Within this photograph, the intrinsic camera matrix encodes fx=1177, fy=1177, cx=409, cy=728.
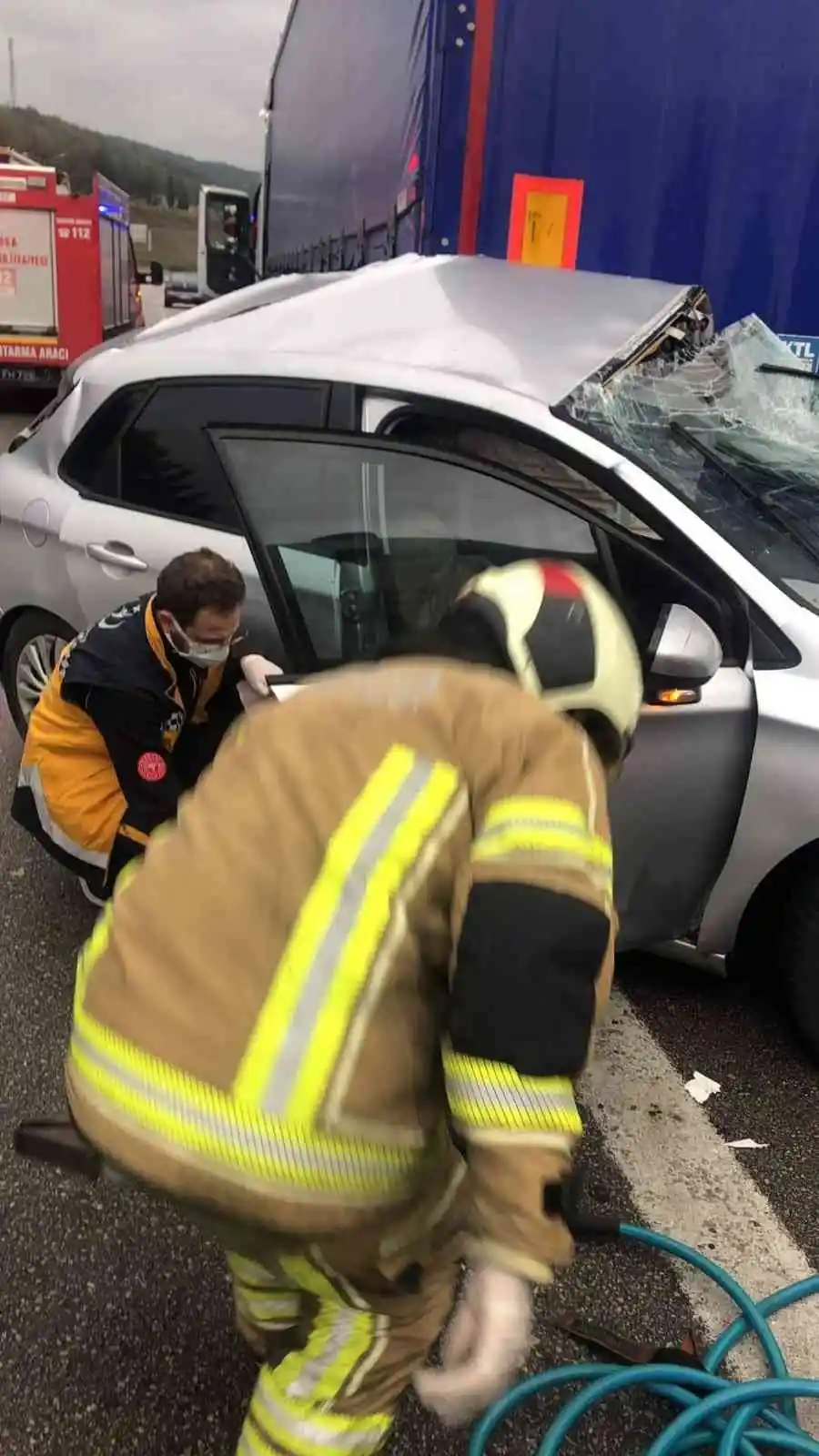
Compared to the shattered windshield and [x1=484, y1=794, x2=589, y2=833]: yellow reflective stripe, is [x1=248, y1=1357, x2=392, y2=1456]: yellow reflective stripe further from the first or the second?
the shattered windshield

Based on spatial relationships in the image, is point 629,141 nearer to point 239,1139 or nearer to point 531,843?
point 531,843

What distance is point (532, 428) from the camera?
271 centimetres

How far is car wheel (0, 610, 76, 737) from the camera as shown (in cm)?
362

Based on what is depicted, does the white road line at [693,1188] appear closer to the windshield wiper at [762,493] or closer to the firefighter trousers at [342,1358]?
the firefighter trousers at [342,1358]

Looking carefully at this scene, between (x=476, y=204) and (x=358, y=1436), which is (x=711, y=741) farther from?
(x=476, y=204)

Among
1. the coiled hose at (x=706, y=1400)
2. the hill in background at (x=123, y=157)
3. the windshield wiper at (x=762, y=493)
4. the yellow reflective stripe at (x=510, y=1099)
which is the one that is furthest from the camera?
the hill in background at (x=123, y=157)

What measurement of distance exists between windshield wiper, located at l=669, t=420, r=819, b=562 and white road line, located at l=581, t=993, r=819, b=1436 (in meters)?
1.24

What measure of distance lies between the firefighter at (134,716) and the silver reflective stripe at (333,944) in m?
1.61

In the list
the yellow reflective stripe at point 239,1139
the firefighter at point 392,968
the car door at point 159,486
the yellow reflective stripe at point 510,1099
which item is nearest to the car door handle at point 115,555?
the car door at point 159,486

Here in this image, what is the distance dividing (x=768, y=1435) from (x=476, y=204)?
3914 mm

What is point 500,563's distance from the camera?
108 inches

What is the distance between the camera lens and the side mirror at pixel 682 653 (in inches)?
92.2

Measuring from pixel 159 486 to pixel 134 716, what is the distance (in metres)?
0.88

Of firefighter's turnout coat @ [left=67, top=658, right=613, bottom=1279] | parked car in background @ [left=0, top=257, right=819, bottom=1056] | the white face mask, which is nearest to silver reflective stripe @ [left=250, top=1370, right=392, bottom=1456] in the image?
firefighter's turnout coat @ [left=67, top=658, right=613, bottom=1279]
